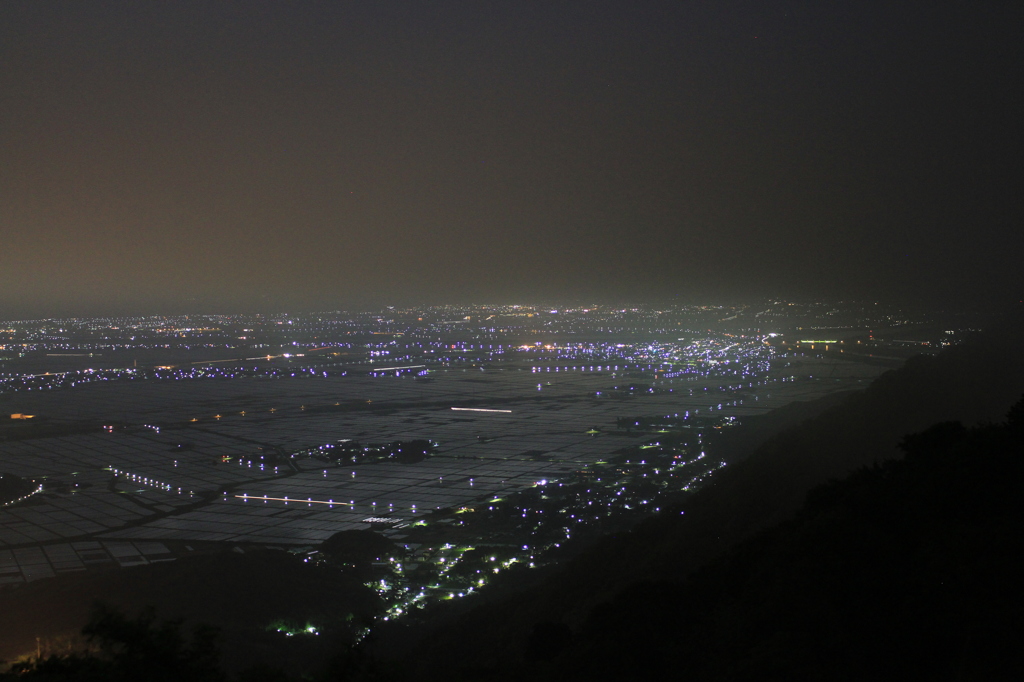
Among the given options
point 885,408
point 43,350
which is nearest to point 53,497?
point 885,408

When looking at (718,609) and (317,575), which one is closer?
(718,609)

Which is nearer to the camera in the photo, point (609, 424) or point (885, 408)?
point (885, 408)

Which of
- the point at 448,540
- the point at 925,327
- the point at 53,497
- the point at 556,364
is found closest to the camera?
the point at 448,540

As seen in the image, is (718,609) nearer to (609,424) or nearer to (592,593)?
(592,593)

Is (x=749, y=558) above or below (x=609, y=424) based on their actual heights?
above

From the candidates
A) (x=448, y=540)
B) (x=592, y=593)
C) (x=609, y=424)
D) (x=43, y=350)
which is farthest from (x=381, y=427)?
(x=43, y=350)

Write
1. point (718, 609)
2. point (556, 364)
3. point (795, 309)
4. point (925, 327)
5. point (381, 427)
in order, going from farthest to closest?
point (795, 309) → point (925, 327) → point (556, 364) → point (381, 427) → point (718, 609)

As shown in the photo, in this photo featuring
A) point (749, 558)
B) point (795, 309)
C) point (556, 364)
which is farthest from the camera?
point (795, 309)

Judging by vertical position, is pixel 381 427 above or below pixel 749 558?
below

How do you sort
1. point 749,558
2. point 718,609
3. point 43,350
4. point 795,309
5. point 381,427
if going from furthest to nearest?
point 795,309 < point 43,350 < point 381,427 < point 749,558 < point 718,609
